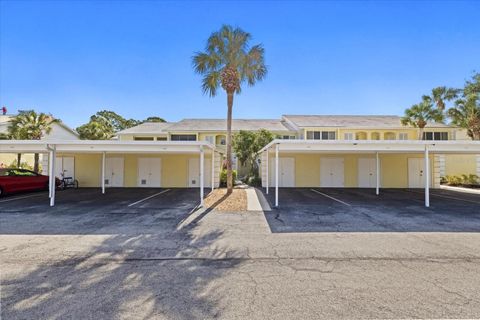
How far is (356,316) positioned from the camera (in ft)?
10.0

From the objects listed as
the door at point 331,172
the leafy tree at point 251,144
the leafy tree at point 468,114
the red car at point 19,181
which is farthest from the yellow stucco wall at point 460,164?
the red car at point 19,181

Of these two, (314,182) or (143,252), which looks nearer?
(143,252)

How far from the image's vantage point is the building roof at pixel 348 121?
23.8 metres

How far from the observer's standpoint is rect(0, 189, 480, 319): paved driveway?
10.5ft

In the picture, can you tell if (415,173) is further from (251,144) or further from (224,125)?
(224,125)

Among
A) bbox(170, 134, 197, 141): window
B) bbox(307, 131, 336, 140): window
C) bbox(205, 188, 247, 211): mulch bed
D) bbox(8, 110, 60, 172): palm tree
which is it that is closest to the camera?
bbox(205, 188, 247, 211): mulch bed

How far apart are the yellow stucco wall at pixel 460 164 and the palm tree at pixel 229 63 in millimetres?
19312

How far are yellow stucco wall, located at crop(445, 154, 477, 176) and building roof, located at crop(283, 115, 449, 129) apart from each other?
359 cm

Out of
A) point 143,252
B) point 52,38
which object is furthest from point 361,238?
point 52,38

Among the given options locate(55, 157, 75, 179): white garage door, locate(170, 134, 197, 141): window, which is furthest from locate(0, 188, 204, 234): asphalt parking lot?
locate(170, 134, 197, 141): window

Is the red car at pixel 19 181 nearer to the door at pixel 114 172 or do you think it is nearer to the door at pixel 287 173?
the door at pixel 114 172

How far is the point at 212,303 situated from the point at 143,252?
8.30ft

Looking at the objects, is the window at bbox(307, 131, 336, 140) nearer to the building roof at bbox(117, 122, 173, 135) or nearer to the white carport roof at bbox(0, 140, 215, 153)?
the building roof at bbox(117, 122, 173, 135)

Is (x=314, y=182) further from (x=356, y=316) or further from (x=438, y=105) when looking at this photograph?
(x=356, y=316)
